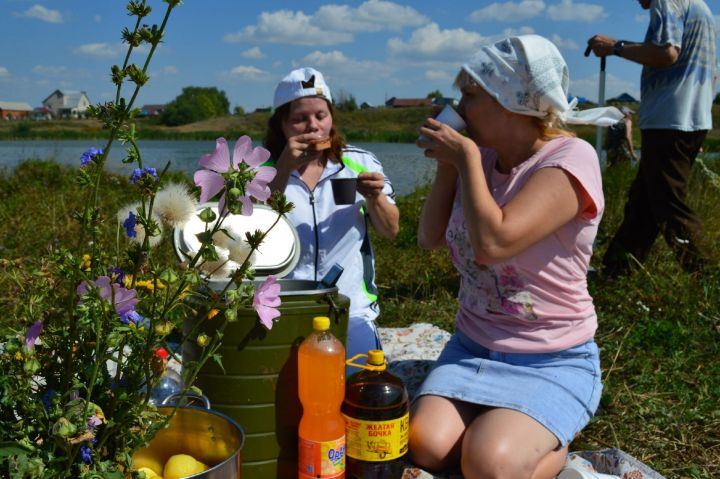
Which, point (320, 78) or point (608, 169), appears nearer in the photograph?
point (320, 78)

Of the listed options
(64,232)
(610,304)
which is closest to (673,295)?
(610,304)

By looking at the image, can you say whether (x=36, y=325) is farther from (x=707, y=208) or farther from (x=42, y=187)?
(x=42, y=187)

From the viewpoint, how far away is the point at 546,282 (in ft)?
7.79

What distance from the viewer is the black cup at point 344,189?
280cm

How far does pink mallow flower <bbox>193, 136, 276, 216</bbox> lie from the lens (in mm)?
1191

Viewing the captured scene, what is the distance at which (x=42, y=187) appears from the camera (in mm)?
8102

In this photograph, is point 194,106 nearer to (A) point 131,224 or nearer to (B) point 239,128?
(B) point 239,128

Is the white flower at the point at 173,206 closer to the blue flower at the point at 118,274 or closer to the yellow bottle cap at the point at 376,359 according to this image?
the blue flower at the point at 118,274

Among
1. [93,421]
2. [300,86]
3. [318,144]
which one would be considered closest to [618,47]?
[300,86]

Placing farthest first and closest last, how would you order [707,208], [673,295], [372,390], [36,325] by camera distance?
[707,208] < [673,295] < [372,390] < [36,325]

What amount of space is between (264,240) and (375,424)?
0.90 meters

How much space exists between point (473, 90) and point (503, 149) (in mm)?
246

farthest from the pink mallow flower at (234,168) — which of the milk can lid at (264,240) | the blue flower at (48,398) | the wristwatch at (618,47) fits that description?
the wristwatch at (618,47)

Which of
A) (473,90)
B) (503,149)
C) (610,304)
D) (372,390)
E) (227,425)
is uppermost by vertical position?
(473,90)
